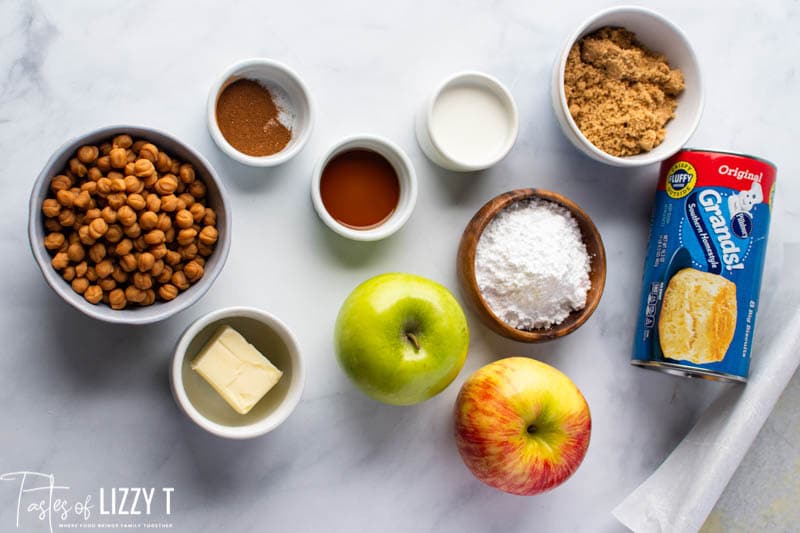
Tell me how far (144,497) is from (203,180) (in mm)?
502

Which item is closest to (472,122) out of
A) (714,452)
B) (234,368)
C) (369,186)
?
(369,186)

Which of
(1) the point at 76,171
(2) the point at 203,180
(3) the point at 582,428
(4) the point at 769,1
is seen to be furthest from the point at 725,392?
(1) the point at 76,171

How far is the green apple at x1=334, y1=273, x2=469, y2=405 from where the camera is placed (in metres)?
1.06

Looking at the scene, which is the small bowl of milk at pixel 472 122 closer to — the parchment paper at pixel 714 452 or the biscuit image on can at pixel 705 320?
the biscuit image on can at pixel 705 320

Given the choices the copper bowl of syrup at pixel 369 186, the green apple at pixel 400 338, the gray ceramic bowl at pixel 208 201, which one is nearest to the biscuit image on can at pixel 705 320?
the green apple at pixel 400 338

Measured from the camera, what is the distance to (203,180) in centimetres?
106

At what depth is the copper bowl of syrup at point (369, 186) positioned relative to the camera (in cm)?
116

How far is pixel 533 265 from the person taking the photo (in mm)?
1133

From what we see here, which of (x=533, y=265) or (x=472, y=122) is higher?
(x=472, y=122)

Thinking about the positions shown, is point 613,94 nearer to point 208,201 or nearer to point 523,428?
point 523,428

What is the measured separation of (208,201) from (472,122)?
430 millimetres

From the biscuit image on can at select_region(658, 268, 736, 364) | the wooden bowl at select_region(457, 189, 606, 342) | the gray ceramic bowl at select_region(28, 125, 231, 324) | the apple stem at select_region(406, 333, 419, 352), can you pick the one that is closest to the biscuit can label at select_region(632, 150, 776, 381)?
the biscuit image on can at select_region(658, 268, 736, 364)

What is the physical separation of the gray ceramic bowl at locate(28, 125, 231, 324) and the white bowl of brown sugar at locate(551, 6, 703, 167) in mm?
541

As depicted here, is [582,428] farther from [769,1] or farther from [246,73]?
[769,1]
